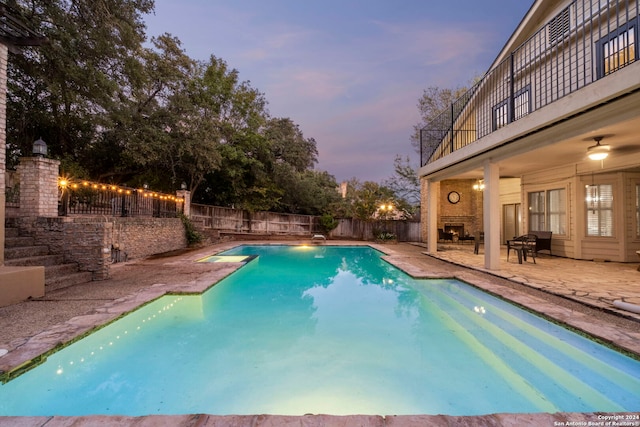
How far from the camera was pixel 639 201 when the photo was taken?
8328 millimetres

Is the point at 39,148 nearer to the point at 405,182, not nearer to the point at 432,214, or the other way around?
the point at 432,214

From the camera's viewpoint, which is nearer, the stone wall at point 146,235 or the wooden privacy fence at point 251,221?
the stone wall at point 146,235

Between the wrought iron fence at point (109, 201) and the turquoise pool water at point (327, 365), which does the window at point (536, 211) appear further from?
the wrought iron fence at point (109, 201)

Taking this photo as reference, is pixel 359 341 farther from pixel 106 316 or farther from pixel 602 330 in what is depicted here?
pixel 106 316

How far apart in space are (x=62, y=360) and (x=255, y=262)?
22.2ft

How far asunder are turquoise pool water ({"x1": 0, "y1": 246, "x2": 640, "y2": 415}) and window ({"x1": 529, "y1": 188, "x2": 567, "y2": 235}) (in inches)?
263

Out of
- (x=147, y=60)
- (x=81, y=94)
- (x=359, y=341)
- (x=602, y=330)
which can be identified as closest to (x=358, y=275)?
(x=359, y=341)

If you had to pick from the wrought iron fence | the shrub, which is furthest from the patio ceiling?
the wrought iron fence

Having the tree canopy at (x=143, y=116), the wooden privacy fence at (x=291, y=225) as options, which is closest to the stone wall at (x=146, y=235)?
the tree canopy at (x=143, y=116)

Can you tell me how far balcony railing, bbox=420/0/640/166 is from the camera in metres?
6.43

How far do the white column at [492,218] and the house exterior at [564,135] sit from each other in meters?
0.02

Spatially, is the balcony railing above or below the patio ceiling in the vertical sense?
above

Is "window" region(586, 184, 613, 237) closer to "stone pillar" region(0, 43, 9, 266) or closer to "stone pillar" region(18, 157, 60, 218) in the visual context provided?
"stone pillar" region(0, 43, 9, 266)

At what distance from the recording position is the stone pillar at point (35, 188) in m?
6.50
